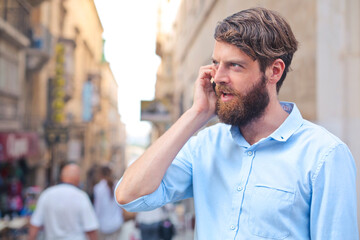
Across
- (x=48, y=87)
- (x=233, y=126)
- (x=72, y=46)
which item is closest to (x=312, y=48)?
(x=233, y=126)

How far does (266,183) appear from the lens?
1.43m

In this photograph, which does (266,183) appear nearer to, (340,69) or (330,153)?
(330,153)

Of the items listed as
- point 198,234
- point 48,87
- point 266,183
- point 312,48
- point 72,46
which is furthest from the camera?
point 72,46

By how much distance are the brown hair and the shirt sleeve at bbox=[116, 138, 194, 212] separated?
1.54 ft

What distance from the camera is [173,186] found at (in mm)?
1651

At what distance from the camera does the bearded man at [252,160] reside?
4.41ft

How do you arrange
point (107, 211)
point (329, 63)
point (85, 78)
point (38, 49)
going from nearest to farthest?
point (329, 63), point (107, 211), point (38, 49), point (85, 78)

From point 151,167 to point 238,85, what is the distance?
1.42 ft

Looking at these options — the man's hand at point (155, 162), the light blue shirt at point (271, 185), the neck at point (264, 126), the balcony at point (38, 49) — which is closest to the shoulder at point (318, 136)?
the light blue shirt at point (271, 185)

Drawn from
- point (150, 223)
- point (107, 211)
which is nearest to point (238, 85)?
point (150, 223)

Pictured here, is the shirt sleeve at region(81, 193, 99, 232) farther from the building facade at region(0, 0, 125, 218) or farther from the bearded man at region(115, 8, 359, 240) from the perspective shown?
the building facade at region(0, 0, 125, 218)

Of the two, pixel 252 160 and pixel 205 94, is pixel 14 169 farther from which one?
pixel 252 160

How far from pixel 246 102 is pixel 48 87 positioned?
56.5 feet

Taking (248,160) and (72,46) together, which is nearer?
(248,160)
